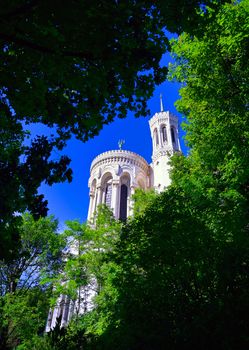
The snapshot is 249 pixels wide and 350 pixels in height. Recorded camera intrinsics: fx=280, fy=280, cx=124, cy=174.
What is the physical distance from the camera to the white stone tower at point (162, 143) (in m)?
36.1

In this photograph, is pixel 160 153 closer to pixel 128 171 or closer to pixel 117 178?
pixel 128 171

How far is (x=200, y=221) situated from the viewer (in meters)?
9.04

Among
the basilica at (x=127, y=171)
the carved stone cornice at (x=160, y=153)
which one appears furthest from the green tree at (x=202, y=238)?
the carved stone cornice at (x=160, y=153)

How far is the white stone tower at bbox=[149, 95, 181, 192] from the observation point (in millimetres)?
36094

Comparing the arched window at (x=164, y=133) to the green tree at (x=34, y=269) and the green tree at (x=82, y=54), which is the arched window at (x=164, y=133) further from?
the green tree at (x=82, y=54)

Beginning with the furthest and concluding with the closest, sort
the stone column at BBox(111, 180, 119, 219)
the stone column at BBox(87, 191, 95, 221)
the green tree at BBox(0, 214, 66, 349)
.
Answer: the stone column at BBox(87, 191, 95, 221) < the stone column at BBox(111, 180, 119, 219) < the green tree at BBox(0, 214, 66, 349)

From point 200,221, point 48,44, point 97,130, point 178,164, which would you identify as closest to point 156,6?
point 48,44

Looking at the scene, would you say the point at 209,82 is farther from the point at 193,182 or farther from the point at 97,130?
the point at 97,130

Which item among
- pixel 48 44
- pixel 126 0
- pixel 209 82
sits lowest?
pixel 48 44

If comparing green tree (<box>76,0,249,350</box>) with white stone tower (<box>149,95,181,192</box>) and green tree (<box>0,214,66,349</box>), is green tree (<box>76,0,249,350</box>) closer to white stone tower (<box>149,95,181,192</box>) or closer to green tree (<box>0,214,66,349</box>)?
green tree (<box>0,214,66,349</box>)

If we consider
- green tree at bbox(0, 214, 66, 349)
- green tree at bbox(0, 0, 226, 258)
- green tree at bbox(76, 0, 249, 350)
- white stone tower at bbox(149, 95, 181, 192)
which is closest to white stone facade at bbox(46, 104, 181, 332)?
white stone tower at bbox(149, 95, 181, 192)

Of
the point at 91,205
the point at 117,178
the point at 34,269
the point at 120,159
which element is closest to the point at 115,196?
the point at 117,178

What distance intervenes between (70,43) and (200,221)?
6414 millimetres

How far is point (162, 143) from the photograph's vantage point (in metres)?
39.4
